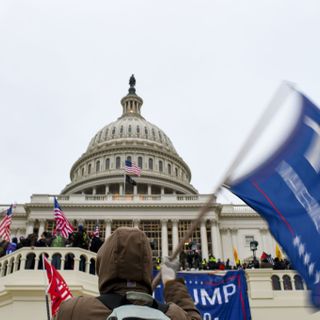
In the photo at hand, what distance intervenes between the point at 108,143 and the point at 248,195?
78.8 meters

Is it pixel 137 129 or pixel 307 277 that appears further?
pixel 137 129

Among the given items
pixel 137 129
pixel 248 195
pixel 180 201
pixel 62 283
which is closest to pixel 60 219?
pixel 62 283

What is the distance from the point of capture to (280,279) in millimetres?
16203

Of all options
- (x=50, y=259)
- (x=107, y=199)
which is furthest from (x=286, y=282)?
(x=107, y=199)

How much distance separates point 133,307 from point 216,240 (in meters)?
51.1

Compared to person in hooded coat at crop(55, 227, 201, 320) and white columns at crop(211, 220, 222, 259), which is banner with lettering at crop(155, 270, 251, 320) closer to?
person in hooded coat at crop(55, 227, 201, 320)

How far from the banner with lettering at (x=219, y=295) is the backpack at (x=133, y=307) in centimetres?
988

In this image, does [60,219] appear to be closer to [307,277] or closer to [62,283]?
[62,283]

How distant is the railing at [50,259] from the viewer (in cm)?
1457

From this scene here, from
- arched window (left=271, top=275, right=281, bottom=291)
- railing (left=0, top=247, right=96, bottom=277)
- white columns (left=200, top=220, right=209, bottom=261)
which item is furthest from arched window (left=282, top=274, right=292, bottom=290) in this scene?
white columns (left=200, top=220, right=209, bottom=261)

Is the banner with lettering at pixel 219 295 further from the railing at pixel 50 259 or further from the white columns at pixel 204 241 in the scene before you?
the white columns at pixel 204 241

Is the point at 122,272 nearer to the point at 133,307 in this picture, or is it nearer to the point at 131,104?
the point at 133,307

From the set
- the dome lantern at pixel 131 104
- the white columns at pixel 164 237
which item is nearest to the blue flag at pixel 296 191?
the white columns at pixel 164 237

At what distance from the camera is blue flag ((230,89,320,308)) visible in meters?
5.75
